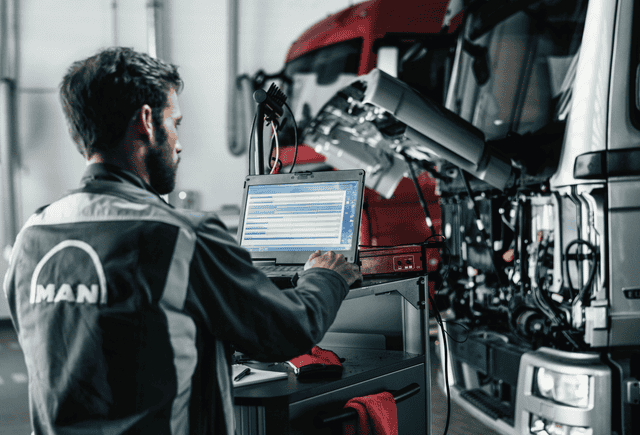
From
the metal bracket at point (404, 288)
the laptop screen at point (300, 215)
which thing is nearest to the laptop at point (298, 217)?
the laptop screen at point (300, 215)

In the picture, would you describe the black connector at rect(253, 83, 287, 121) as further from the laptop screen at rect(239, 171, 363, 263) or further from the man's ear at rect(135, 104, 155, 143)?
the man's ear at rect(135, 104, 155, 143)

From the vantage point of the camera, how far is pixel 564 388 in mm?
2359

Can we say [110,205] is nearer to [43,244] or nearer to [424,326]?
[43,244]

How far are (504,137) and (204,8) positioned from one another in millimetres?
6173

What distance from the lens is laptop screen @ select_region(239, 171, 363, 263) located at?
178 cm

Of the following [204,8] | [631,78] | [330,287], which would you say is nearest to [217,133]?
[204,8]

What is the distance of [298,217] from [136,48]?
6.75 meters

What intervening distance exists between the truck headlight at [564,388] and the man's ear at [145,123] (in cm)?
199

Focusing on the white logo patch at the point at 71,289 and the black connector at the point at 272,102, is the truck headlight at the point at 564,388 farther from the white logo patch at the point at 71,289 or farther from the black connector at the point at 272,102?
the white logo patch at the point at 71,289

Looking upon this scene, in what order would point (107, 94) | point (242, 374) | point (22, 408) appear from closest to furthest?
1. point (107, 94)
2. point (242, 374)
3. point (22, 408)

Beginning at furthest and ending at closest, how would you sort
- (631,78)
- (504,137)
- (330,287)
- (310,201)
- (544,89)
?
(504,137), (544,89), (631,78), (310,201), (330,287)

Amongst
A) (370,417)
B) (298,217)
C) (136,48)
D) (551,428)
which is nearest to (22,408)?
(298,217)

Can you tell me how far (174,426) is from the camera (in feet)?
3.51

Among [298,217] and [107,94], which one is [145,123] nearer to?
[107,94]
